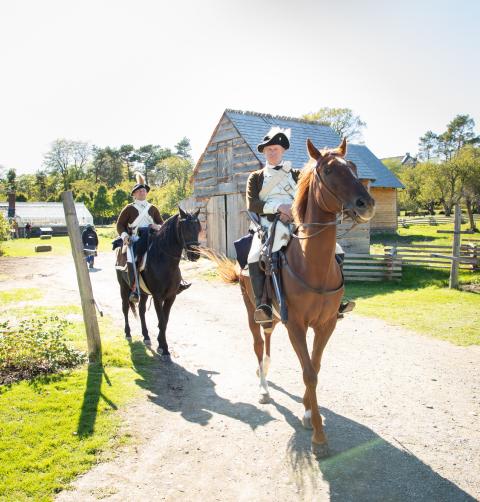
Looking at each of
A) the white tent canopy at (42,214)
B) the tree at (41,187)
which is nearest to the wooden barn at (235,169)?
the white tent canopy at (42,214)

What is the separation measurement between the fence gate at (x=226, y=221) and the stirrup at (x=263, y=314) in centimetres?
1248

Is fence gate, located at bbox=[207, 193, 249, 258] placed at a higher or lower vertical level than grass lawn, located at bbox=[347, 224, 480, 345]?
higher

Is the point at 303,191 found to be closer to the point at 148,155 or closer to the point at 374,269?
the point at 374,269

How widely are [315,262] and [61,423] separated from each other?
11.6ft

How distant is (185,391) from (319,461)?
2.44 meters

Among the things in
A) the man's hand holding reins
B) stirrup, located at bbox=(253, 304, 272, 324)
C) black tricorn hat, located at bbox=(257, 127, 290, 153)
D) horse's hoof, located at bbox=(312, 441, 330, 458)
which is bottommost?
horse's hoof, located at bbox=(312, 441, 330, 458)

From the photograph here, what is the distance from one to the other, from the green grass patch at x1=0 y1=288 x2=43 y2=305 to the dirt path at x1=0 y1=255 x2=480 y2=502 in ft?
20.2

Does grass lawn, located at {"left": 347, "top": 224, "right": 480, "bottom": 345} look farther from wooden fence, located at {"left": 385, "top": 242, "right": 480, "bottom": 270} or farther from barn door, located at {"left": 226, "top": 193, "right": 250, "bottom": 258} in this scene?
barn door, located at {"left": 226, "top": 193, "right": 250, "bottom": 258}

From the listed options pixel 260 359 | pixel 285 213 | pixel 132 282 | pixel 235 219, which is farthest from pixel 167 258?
pixel 235 219

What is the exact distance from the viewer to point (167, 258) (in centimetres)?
744

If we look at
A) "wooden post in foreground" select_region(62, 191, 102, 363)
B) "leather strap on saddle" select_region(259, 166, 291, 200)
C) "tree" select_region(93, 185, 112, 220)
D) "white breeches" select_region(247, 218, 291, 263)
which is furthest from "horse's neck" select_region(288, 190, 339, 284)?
"tree" select_region(93, 185, 112, 220)

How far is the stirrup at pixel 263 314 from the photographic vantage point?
4.81 meters

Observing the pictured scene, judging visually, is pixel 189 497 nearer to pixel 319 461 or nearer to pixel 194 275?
pixel 319 461

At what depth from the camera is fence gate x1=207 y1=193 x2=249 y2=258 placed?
58.0 ft
